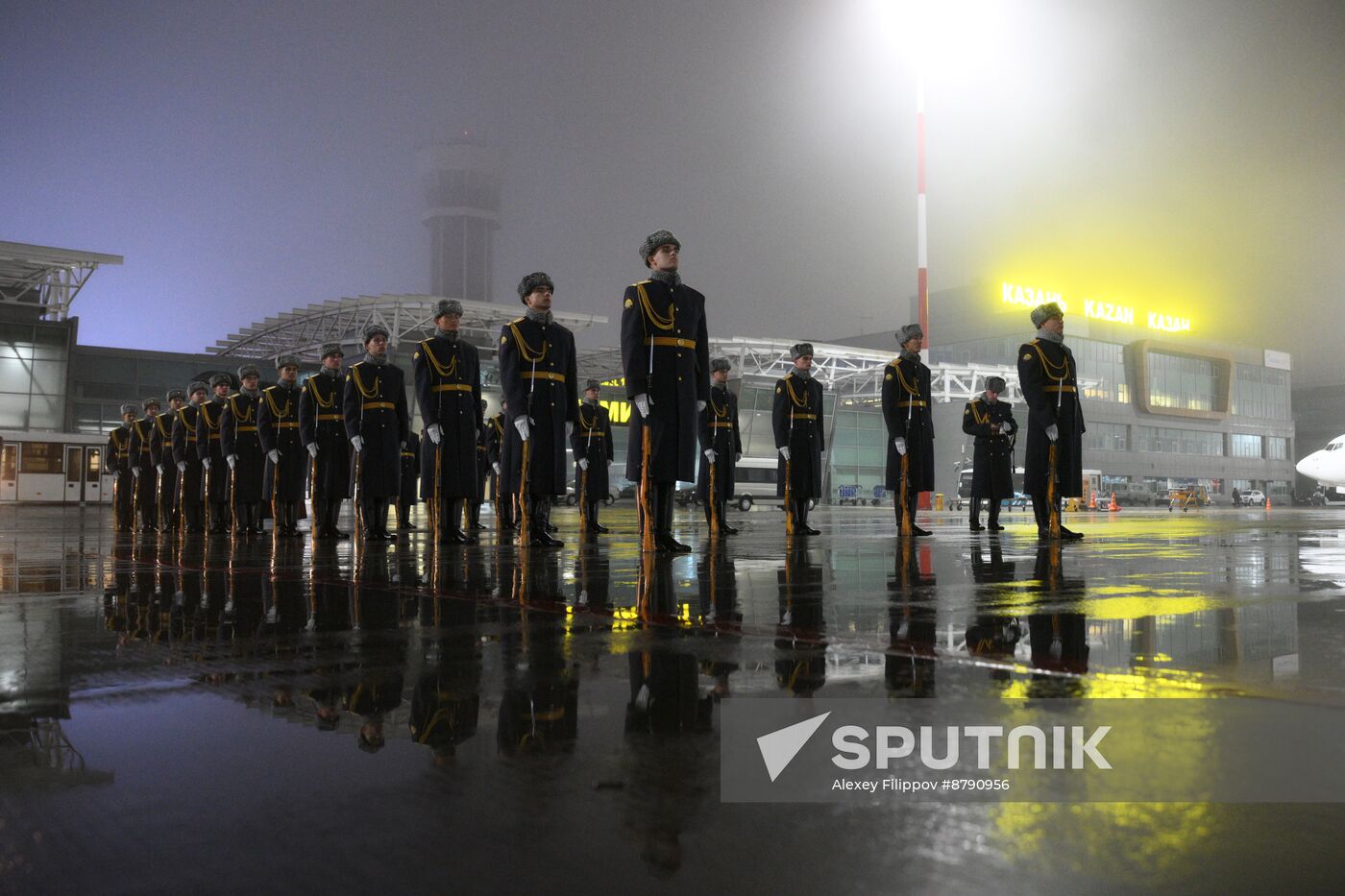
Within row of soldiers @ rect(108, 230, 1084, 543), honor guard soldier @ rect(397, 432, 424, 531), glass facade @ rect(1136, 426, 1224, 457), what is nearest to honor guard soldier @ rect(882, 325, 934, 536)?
row of soldiers @ rect(108, 230, 1084, 543)

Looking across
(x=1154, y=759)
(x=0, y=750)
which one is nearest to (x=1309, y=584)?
(x=1154, y=759)

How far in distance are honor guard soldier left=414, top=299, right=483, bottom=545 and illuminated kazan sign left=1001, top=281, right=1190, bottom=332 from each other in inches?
2710

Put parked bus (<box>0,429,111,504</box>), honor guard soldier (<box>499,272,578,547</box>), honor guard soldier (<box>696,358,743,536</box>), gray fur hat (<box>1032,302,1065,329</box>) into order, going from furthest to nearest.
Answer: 1. parked bus (<box>0,429,111,504</box>)
2. honor guard soldier (<box>696,358,743,536</box>)
3. gray fur hat (<box>1032,302,1065,329</box>)
4. honor guard soldier (<box>499,272,578,547</box>)

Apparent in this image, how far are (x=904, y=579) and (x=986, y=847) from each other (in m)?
3.71

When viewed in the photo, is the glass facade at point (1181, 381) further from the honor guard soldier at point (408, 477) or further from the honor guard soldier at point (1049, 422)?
the honor guard soldier at point (1049, 422)

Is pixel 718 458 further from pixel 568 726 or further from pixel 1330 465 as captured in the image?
pixel 1330 465

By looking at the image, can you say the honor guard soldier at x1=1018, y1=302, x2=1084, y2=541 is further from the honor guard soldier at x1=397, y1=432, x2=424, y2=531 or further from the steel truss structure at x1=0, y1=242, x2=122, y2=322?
the steel truss structure at x1=0, y1=242, x2=122, y2=322

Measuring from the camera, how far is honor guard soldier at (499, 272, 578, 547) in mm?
8172

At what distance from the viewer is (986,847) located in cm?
115

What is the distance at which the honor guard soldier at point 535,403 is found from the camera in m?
8.17

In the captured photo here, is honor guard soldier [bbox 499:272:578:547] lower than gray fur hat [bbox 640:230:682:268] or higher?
lower

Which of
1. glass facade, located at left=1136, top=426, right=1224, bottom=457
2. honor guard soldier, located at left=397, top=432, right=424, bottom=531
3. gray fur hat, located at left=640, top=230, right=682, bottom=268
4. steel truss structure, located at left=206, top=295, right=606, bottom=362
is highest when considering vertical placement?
steel truss structure, located at left=206, top=295, right=606, bottom=362

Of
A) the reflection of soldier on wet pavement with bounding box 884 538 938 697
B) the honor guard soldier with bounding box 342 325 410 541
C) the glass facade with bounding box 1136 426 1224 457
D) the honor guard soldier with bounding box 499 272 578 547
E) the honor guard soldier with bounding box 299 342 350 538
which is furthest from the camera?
the glass facade with bounding box 1136 426 1224 457

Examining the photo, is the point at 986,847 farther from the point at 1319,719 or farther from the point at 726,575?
the point at 726,575
